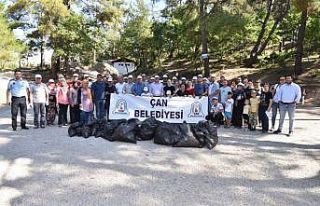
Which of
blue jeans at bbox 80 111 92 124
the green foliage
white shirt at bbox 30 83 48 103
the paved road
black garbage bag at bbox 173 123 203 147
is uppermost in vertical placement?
the green foliage

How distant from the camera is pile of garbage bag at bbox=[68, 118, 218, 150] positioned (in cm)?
1016

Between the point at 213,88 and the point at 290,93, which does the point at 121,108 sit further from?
the point at 290,93

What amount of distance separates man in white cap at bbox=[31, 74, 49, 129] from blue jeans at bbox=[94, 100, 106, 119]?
154cm

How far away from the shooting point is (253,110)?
12586 millimetres

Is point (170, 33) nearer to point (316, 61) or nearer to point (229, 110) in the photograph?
point (316, 61)

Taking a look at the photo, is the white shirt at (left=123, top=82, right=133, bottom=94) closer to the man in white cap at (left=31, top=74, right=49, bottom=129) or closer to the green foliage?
the man in white cap at (left=31, top=74, right=49, bottom=129)

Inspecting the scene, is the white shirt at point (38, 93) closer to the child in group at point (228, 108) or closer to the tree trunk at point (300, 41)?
the child in group at point (228, 108)

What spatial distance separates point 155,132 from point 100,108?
305cm

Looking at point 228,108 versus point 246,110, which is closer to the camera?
point 246,110

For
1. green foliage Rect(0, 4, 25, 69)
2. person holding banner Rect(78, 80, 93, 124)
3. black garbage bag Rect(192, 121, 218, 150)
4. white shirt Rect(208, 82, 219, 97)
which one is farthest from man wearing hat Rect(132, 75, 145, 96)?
green foliage Rect(0, 4, 25, 69)

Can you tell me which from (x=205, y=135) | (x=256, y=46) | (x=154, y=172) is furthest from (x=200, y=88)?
(x=256, y=46)

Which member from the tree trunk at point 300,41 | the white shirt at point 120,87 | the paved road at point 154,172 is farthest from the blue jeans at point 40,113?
the tree trunk at point 300,41

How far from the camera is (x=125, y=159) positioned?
29.2ft

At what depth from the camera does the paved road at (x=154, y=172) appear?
656cm
